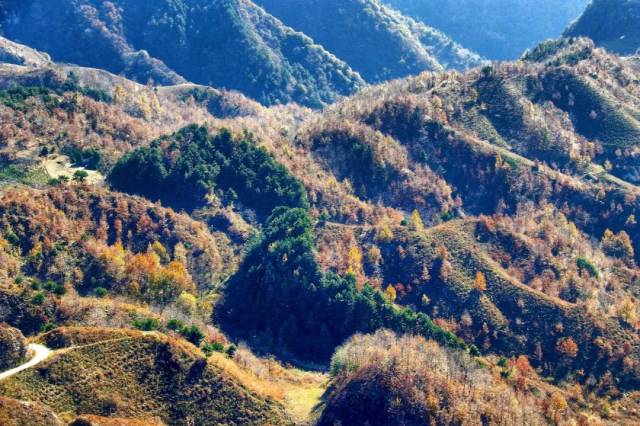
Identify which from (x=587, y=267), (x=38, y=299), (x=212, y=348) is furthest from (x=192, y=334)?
(x=587, y=267)

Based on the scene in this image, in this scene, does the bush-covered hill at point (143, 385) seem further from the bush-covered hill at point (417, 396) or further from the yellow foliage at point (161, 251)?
the yellow foliage at point (161, 251)

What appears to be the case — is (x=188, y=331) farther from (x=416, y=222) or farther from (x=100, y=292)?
(x=416, y=222)

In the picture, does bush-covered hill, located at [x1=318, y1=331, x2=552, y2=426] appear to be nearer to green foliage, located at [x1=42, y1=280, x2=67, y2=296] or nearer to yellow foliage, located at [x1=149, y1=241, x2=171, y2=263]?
A: green foliage, located at [x1=42, y1=280, x2=67, y2=296]

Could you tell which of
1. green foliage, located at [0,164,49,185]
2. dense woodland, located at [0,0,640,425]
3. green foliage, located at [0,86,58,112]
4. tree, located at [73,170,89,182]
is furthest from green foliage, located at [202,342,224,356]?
green foliage, located at [0,86,58,112]

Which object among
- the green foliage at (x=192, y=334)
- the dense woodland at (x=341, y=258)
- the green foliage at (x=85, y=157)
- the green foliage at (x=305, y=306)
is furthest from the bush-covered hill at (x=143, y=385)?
the green foliage at (x=85, y=157)

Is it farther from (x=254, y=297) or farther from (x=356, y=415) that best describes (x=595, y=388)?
(x=254, y=297)
